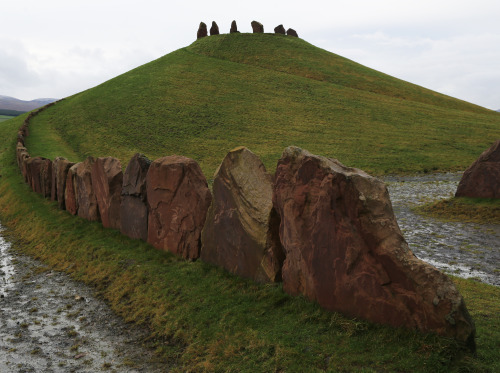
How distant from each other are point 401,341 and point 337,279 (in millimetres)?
1472

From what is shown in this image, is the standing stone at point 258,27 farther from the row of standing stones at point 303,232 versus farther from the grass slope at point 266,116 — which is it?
the row of standing stones at point 303,232

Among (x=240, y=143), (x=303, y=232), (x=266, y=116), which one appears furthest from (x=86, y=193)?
(x=266, y=116)

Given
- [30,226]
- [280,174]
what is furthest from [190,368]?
[30,226]

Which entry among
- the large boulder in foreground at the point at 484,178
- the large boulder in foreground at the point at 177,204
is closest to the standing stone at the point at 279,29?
the large boulder in foreground at the point at 484,178

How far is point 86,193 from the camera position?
1622cm

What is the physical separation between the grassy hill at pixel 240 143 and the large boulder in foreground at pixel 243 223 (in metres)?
0.40

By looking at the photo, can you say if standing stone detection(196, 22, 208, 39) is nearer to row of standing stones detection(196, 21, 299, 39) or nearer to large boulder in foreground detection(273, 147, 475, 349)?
row of standing stones detection(196, 21, 299, 39)

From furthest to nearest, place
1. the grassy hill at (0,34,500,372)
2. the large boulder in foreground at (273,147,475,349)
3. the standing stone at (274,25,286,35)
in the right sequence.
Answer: the standing stone at (274,25,286,35) → the grassy hill at (0,34,500,372) → the large boulder in foreground at (273,147,475,349)

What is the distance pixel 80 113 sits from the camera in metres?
52.4

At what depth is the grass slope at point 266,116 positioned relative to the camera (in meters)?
39.0

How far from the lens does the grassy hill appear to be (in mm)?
6980

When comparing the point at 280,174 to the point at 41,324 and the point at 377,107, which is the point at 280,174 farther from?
the point at 377,107

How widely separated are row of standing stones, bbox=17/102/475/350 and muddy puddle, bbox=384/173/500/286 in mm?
5202

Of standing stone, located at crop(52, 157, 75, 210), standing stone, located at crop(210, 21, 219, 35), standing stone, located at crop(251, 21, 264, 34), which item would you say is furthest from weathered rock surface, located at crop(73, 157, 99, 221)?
standing stone, located at crop(251, 21, 264, 34)
